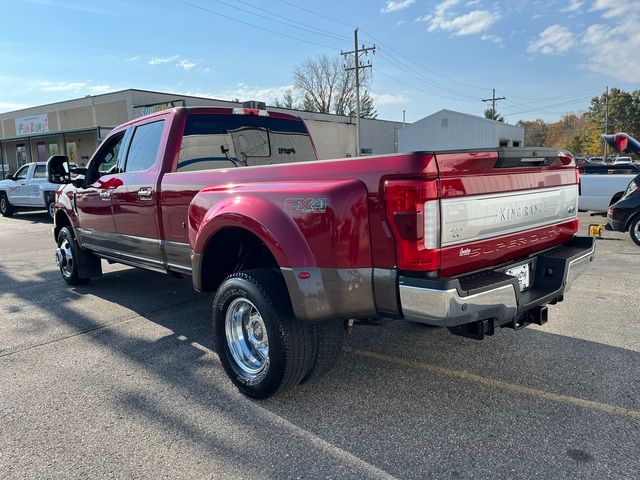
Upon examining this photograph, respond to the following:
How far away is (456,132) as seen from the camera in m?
38.1

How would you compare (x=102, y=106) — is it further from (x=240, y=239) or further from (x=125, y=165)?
(x=240, y=239)

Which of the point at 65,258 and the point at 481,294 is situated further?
the point at 65,258

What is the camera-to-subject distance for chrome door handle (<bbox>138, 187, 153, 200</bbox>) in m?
4.42

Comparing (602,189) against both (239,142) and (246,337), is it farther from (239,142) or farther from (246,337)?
(246,337)

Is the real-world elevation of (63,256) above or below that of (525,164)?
below

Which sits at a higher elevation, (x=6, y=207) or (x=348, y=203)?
(x=348, y=203)

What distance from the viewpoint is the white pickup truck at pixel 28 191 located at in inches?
611

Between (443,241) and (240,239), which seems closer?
(443,241)

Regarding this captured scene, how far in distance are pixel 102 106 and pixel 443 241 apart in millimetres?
31819

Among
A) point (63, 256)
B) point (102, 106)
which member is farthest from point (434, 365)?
point (102, 106)

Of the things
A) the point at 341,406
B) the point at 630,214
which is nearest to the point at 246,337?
the point at 341,406

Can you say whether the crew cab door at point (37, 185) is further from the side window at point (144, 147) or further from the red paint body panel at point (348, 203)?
the red paint body panel at point (348, 203)

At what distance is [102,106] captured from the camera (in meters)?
29.9

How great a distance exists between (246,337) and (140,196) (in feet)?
6.39
